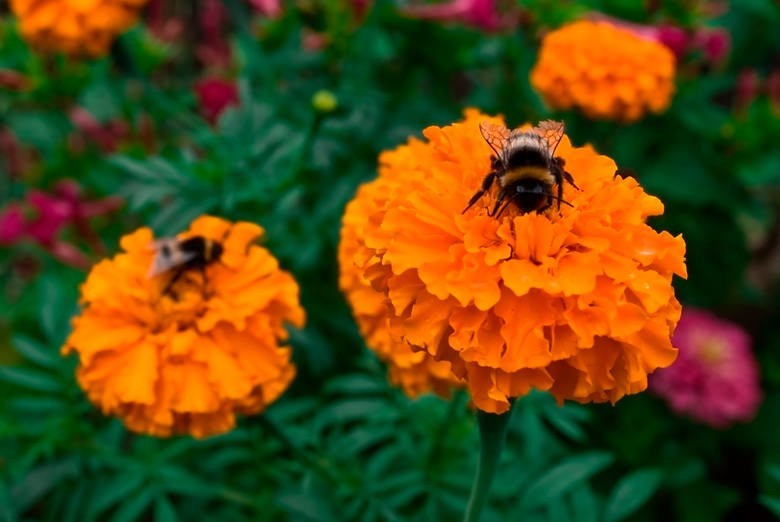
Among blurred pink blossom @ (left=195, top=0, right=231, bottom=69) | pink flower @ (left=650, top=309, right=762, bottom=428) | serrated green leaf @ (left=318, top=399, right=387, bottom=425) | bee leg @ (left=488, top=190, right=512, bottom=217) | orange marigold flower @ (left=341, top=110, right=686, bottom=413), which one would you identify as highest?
bee leg @ (left=488, top=190, right=512, bottom=217)

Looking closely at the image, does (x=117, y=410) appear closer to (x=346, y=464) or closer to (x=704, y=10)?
(x=346, y=464)

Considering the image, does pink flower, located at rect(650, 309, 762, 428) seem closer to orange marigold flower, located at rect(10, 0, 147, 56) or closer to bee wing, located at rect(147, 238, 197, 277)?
bee wing, located at rect(147, 238, 197, 277)

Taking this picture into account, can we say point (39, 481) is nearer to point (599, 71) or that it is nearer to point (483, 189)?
point (483, 189)

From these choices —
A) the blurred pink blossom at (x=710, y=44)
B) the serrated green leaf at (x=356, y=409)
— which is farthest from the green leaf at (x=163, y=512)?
the blurred pink blossom at (x=710, y=44)

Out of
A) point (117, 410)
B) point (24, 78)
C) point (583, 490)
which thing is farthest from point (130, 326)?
point (24, 78)

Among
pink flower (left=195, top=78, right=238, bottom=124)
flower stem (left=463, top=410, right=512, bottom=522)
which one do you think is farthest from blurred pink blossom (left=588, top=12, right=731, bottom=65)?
flower stem (left=463, top=410, right=512, bottom=522)

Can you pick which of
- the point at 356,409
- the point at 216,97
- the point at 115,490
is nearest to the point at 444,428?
the point at 356,409

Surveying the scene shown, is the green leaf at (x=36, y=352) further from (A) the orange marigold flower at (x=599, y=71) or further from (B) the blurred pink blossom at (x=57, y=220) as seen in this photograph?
(A) the orange marigold flower at (x=599, y=71)
